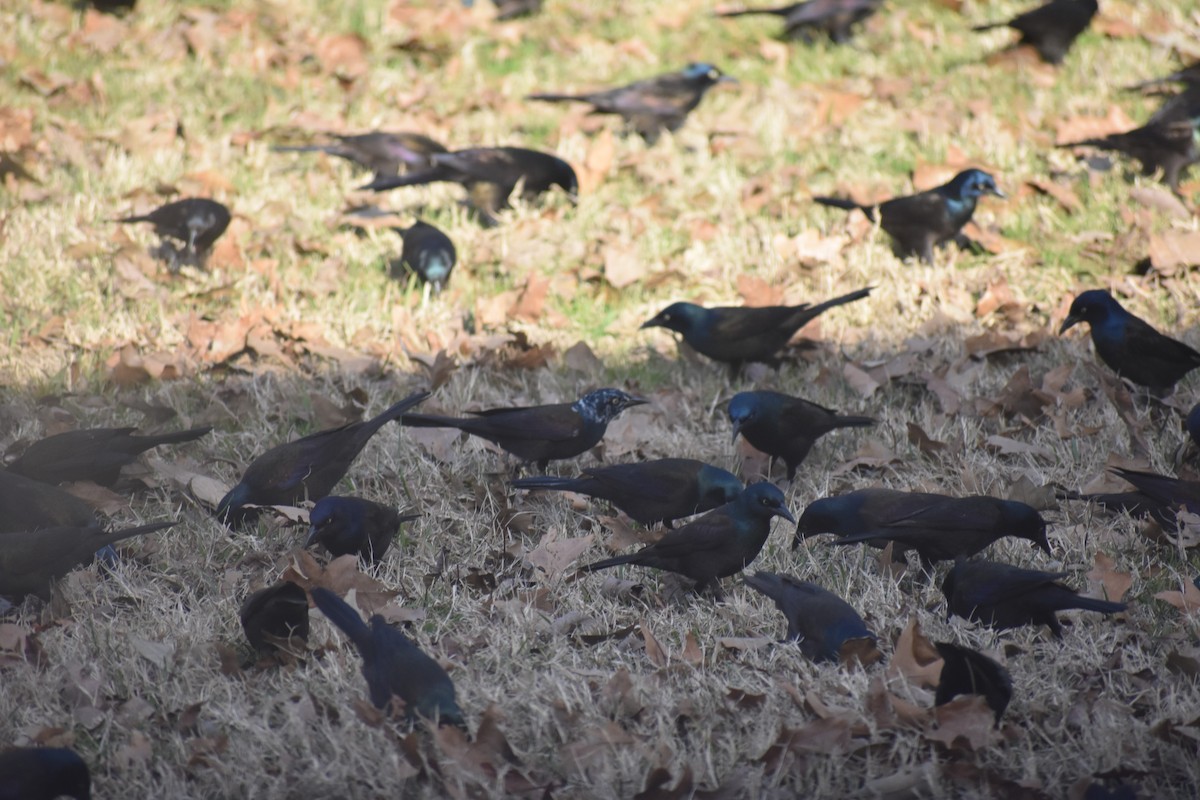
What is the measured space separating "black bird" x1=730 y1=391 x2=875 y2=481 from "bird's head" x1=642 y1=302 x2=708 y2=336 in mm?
1099

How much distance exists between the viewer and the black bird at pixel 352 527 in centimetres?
426

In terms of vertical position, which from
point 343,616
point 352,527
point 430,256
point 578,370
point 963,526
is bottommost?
point 578,370

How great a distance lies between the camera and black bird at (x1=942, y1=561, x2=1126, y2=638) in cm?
375

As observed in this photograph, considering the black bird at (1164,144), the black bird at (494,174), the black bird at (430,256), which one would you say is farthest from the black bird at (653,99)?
the black bird at (1164,144)

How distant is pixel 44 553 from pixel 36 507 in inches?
15.3

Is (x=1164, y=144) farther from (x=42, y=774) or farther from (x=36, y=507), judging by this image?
(x=42, y=774)

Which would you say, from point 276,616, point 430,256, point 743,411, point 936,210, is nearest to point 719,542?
point 743,411

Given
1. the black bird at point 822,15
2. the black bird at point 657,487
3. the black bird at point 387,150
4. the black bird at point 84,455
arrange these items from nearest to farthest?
the black bird at point 657,487
the black bird at point 84,455
the black bird at point 387,150
the black bird at point 822,15

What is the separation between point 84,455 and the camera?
4816 millimetres

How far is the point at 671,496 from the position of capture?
15.2ft

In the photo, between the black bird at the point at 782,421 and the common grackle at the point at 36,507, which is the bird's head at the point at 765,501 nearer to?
the black bird at the point at 782,421

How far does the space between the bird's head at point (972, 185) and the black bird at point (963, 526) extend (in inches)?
132

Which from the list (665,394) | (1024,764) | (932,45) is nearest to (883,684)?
(1024,764)

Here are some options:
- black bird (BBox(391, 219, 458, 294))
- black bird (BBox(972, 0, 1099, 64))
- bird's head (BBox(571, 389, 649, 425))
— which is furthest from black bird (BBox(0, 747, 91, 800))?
black bird (BBox(972, 0, 1099, 64))
